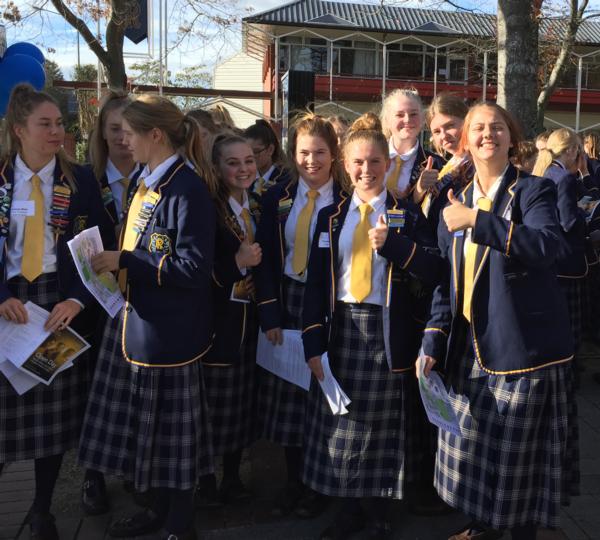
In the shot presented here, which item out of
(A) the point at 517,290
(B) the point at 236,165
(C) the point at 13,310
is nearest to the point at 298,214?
(B) the point at 236,165

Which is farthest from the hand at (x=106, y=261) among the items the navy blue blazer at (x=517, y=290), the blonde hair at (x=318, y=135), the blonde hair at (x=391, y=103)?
the blonde hair at (x=391, y=103)

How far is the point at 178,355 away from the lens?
2812 mm

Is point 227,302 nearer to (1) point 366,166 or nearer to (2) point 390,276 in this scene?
(2) point 390,276

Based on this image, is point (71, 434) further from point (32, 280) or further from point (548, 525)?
point (548, 525)

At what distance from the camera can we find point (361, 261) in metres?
→ 2.91

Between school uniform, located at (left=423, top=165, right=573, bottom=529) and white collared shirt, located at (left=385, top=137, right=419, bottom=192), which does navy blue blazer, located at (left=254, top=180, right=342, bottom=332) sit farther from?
school uniform, located at (left=423, top=165, right=573, bottom=529)

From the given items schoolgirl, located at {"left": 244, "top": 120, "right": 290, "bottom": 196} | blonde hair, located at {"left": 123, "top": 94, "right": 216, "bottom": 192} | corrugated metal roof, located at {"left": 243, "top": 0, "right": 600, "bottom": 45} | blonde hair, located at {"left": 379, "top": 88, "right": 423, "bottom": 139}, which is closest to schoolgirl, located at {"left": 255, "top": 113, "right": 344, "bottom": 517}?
blonde hair, located at {"left": 123, "top": 94, "right": 216, "bottom": 192}

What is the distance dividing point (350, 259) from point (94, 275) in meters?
1.15

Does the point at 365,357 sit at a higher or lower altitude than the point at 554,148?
lower

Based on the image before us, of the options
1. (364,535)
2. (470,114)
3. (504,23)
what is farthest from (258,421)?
(504,23)

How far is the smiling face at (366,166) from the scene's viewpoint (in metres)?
2.93

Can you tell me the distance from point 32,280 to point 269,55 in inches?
1174

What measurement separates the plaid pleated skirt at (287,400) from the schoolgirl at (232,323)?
104 millimetres

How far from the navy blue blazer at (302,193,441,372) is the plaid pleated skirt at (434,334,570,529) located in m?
0.35
